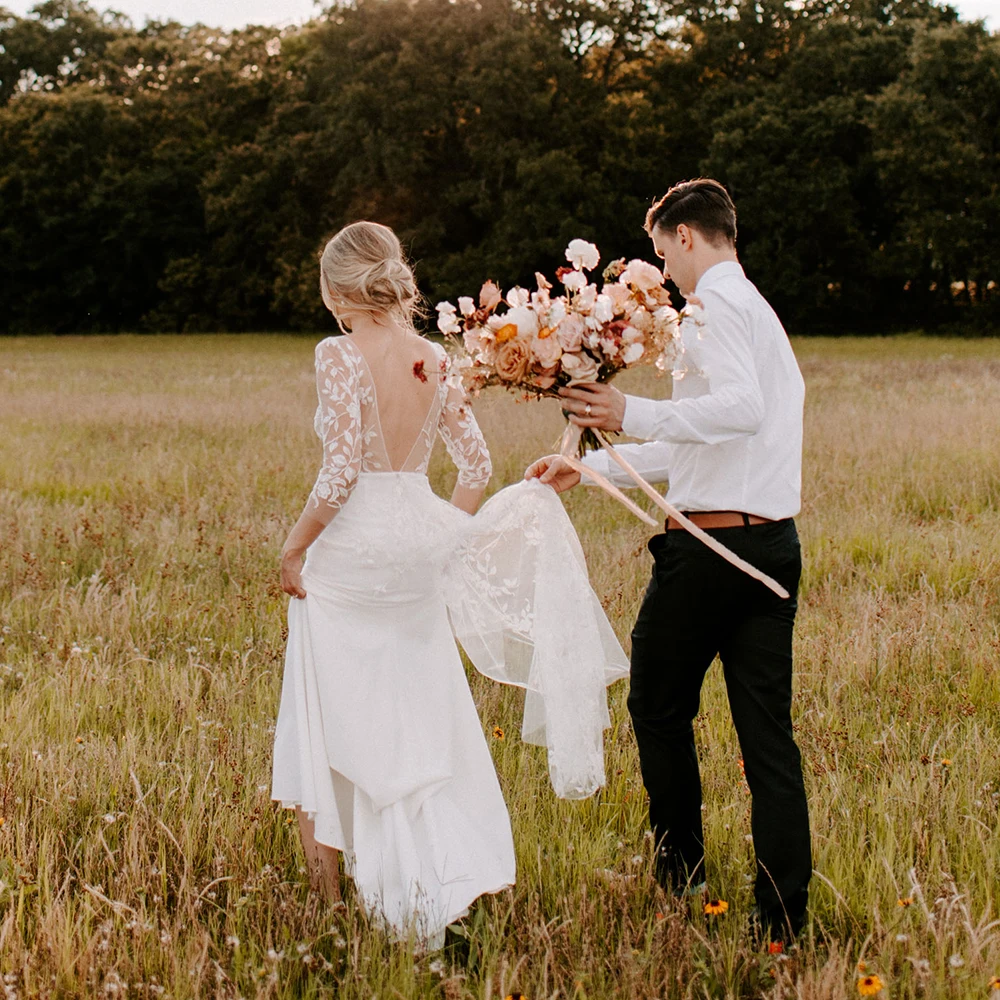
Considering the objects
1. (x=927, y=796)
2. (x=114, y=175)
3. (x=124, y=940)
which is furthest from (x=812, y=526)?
(x=114, y=175)

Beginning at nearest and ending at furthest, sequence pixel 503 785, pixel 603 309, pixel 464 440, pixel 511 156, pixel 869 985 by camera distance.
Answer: pixel 869 985
pixel 603 309
pixel 464 440
pixel 503 785
pixel 511 156

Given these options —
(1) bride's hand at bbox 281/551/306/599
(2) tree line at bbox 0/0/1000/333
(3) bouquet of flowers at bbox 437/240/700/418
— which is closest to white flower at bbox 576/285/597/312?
(3) bouquet of flowers at bbox 437/240/700/418

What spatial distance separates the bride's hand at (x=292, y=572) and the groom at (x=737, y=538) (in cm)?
100

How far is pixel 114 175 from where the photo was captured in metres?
46.5

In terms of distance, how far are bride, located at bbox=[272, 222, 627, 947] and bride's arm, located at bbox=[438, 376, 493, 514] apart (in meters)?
0.03

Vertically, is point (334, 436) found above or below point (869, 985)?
above

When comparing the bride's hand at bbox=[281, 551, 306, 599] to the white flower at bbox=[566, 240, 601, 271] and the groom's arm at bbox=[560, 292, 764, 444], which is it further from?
the white flower at bbox=[566, 240, 601, 271]

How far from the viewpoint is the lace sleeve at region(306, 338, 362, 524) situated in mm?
3111

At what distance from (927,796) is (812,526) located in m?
4.11

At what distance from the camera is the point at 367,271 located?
313cm

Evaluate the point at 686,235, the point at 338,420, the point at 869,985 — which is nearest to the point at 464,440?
the point at 338,420

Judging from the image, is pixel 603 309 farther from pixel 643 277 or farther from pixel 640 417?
pixel 640 417

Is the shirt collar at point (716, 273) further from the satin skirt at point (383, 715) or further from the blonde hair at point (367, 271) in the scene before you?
the satin skirt at point (383, 715)

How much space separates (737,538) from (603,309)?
786 mm
